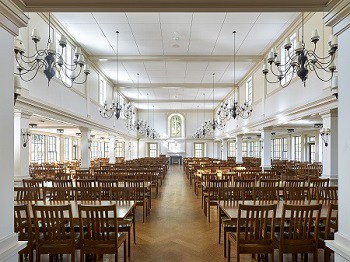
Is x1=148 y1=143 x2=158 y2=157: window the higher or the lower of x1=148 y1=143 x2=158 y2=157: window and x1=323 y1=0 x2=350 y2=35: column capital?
the lower

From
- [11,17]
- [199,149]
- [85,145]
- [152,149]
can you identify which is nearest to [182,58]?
[85,145]

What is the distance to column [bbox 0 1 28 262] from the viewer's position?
2.61 meters

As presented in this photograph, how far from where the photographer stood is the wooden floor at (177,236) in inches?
186

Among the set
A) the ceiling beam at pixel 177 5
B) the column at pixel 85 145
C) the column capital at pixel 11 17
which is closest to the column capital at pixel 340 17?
the ceiling beam at pixel 177 5

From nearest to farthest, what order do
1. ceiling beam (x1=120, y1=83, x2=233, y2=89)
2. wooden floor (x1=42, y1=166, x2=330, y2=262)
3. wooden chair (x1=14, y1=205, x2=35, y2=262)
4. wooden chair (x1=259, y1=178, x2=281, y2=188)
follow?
1. wooden chair (x1=14, y1=205, x2=35, y2=262)
2. wooden floor (x1=42, y1=166, x2=330, y2=262)
3. wooden chair (x1=259, y1=178, x2=281, y2=188)
4. ceiling beam (x1=120, y1=83, x2=233, y2=89)

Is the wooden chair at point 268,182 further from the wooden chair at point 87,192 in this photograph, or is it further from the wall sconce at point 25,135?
the wall sconce at point 25,135

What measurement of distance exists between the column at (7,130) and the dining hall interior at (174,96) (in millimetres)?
16

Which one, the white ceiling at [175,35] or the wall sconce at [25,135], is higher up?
the white ceiling at [175,35]

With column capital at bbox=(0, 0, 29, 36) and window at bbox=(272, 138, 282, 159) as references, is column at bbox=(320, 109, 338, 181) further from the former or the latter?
window at bbox=(272, 138, 282, 159)

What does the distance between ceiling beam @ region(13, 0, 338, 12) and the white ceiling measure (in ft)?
19.9

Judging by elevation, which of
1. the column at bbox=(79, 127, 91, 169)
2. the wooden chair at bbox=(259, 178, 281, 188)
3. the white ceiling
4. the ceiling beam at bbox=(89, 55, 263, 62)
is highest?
the white ceiling

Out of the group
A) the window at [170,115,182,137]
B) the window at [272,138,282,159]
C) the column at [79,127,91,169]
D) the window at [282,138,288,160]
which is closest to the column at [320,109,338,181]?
the column at [79,127,91,169]

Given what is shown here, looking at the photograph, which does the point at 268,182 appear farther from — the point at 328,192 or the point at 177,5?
the point at 177,5

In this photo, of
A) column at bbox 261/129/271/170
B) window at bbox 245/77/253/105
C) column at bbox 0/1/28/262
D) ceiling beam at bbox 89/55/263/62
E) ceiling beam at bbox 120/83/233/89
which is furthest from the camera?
ceiling beam at bbox 120/83/233/89
